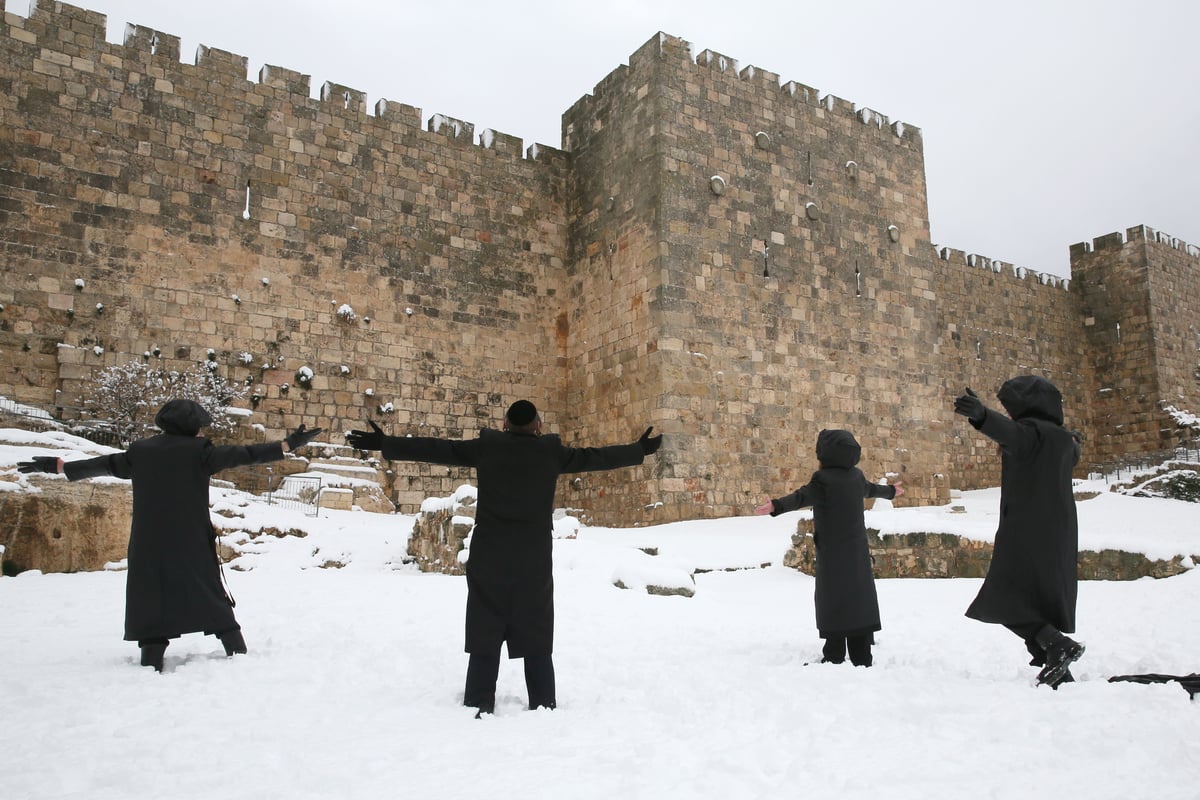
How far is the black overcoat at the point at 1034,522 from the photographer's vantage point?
14.2 ft

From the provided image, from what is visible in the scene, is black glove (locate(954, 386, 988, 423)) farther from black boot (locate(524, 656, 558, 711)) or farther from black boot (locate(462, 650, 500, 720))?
black boot (locate(462, 650, 500, 720))

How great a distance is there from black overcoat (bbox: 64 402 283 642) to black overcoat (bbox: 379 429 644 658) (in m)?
1.19

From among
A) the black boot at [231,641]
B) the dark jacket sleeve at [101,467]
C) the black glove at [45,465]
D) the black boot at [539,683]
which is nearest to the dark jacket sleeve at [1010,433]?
the black boot at [539,683]

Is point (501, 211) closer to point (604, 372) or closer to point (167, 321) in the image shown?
point (604, 372)

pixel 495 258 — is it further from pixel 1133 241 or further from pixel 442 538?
pixel 1133 241

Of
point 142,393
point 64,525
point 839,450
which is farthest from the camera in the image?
point 142,393

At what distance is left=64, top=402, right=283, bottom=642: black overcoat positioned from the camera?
488cm

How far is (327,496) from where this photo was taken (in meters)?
12.8

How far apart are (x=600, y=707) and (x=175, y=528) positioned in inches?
95.2

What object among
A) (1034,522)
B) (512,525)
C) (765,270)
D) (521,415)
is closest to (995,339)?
(765,270)

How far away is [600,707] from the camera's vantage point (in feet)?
13.4

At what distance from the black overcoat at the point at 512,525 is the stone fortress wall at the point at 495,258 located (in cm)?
959

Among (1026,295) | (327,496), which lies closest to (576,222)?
(327,496)

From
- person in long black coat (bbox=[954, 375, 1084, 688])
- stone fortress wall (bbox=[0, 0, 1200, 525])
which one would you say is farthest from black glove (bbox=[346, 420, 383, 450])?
stone fortress wall (bbox=[0, 0, 1200, 525])
